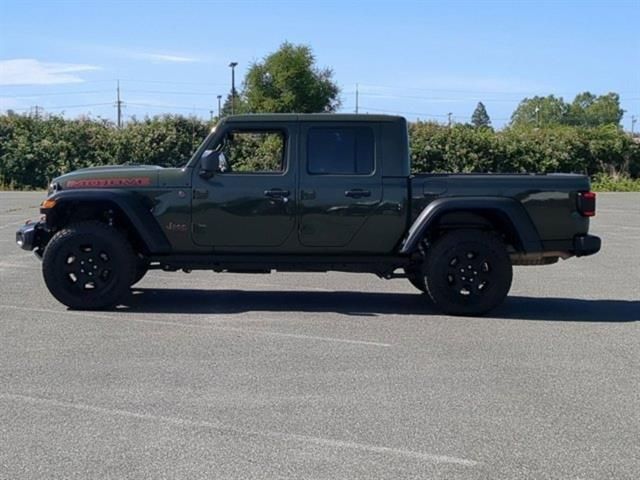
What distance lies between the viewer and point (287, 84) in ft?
179

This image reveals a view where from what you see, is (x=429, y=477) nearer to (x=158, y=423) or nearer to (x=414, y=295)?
(x=158, y=423)

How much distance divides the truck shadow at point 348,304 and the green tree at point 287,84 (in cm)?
4363

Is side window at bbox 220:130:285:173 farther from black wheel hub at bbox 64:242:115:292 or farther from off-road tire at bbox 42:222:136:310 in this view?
black wheel hub at bbox 64:242:115:292

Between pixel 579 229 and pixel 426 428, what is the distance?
457 cm

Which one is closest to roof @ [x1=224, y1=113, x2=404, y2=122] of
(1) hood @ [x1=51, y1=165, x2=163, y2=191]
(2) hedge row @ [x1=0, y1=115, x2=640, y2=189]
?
(1) hood @ [x1=51, y1=165, x2=163, y2=191]

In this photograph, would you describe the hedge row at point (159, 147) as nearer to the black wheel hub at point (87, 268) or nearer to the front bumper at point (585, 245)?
the black wheel hub at point (87, 268)

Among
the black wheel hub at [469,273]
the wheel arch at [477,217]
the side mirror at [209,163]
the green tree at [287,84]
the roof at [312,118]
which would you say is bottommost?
the black wheel hub at [469,273]

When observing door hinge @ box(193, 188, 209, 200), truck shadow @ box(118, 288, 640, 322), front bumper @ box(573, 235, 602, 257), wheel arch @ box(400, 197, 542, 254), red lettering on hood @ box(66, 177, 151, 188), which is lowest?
truck shadow @ box(118, 288, 640, 322)

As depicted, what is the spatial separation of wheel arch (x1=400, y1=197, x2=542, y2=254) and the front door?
50.9 inches

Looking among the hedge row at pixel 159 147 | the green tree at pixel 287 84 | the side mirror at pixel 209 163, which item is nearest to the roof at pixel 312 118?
the side mirror at pixel 209 163

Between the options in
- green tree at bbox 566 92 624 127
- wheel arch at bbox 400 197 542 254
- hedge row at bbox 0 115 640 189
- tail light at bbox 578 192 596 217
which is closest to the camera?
wheel arch at bbox 400 197 542 254

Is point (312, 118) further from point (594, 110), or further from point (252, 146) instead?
point (594, 110)

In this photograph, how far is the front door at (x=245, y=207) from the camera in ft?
30.5

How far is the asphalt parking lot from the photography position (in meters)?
4.89
